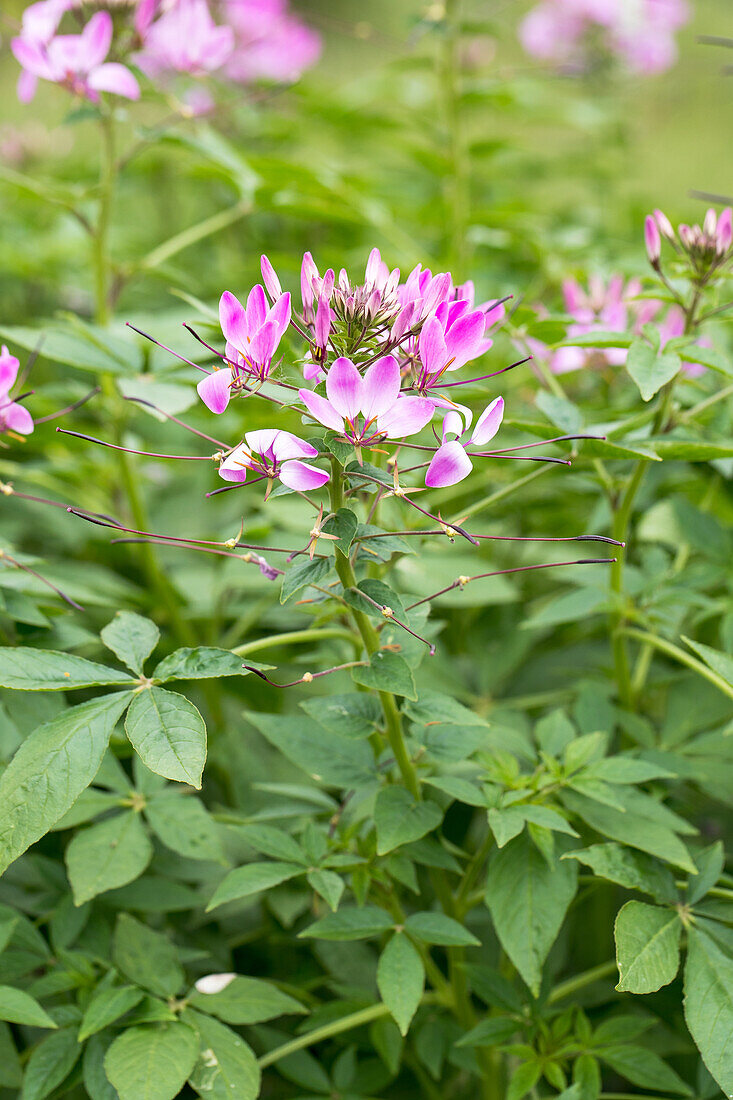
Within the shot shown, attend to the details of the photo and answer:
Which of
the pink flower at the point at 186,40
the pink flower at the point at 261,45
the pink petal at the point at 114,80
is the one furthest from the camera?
the pink flower at the point at 261,45

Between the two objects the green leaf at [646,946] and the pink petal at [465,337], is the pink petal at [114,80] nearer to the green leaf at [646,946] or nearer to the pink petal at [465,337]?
the pink petal at [465,337]

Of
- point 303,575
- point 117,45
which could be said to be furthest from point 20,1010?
point 117,45

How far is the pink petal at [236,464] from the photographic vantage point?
23.2 inches

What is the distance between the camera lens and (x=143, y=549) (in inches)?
44.8

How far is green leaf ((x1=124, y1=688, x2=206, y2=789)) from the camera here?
584 mm

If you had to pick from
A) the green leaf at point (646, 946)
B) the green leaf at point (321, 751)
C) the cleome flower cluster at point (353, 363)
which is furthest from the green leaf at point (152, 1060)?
the cleome flower cluster at point (353, 363)

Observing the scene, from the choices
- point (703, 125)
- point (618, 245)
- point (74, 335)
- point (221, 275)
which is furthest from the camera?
point (703, 125)

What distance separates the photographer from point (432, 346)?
0.60 m

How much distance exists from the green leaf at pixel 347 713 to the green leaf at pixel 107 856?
Result: 21 centimetres

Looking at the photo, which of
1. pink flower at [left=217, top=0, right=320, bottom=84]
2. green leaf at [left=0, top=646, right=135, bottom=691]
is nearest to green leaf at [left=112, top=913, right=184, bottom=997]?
green leaf at [left=0, top=646, right=135, bottom=691]

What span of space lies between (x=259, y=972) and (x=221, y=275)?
1.36m

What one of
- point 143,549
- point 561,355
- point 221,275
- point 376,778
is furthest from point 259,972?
point 221,275

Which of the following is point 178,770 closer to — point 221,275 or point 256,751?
point 256,751

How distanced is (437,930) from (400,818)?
0.34 feet
